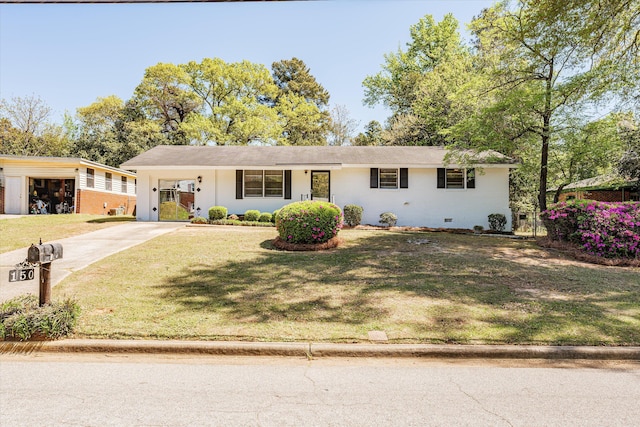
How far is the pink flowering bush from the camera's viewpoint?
9.48 metres

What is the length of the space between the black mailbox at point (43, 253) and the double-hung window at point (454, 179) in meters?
16.1

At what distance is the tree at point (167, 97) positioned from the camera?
36531 millimetres

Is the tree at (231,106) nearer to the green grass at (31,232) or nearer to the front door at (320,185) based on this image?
the front door at (320,185)

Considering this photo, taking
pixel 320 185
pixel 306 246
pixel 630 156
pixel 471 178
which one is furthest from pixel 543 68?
pixel 306 246

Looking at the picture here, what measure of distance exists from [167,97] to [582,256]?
39.3 meters

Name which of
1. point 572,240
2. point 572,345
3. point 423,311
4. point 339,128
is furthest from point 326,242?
point 339,128

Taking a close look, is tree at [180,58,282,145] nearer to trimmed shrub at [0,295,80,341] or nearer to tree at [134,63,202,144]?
tree at [134,63,202,144]

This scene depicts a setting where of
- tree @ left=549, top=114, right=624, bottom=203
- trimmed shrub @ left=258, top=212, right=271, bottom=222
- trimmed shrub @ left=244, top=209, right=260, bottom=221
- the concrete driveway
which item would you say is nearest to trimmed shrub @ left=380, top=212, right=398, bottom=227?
trimmed shrub @ left=258, top=212, right=271, bottom=222

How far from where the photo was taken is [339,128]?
3953cm

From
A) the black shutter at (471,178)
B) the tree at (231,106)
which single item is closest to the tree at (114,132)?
the tree at (231,106)

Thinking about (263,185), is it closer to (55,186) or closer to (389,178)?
(389,178)

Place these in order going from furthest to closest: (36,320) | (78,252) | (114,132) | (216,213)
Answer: (114,132), (216,213), (78,252), (36,320)

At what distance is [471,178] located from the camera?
17031 mm

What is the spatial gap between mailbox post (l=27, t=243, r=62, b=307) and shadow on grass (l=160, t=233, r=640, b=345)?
5.73 feet
